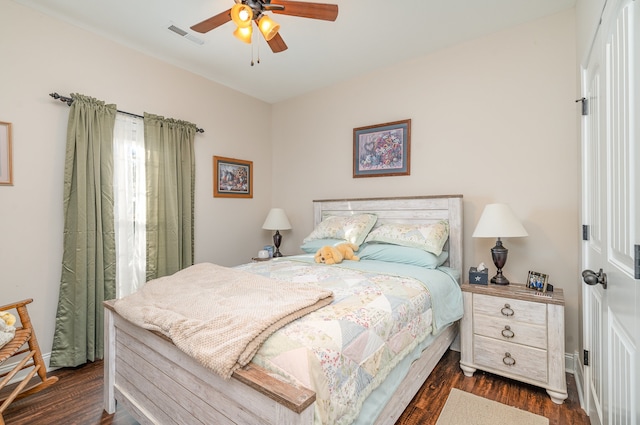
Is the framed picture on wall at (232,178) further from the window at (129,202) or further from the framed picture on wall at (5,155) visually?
the framed picture on wall at (5,155)

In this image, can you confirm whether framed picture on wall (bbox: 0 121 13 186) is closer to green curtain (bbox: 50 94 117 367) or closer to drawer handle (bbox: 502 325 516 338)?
green curtain (bbox: 50 94 117 367)

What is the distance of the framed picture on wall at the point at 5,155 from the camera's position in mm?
2131

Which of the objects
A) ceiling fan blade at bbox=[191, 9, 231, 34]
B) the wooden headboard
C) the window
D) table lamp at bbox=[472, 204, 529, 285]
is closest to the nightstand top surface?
table lamp at bbox=[472, 204, 529, 285]

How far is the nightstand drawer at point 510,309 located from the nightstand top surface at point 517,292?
0.03 meters

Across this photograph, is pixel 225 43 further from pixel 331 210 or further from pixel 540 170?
pixel 540 170

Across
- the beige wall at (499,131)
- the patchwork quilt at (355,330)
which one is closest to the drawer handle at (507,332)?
the patchwork quilt at (355,330)

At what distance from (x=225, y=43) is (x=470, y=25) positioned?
2158 millimetres

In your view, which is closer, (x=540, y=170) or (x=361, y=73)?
(x=540, y=170)

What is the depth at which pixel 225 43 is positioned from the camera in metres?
2.76

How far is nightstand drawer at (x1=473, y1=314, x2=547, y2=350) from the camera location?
6.48ft

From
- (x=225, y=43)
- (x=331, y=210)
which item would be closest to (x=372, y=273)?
(x=331, y=210)

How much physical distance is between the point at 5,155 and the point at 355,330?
2729 mm

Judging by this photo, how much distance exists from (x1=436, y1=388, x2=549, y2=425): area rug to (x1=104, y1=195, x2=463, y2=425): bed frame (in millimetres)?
217

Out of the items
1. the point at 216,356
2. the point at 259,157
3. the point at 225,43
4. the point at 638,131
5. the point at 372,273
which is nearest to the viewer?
the point at 638,131
